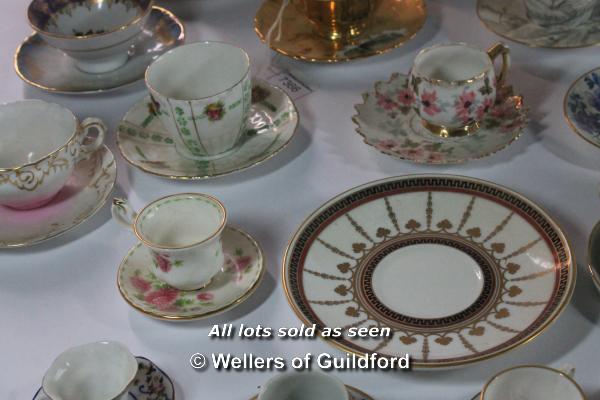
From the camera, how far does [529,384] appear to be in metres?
0.66

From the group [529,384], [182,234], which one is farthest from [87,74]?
[529,384]

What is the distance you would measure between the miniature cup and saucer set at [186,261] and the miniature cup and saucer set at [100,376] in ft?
0.22

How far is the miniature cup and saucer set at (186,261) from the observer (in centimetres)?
82

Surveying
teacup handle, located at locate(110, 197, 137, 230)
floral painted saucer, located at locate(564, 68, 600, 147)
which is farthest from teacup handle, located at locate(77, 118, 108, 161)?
floral painted saucer, located at locate(564, 68, 600, 147)

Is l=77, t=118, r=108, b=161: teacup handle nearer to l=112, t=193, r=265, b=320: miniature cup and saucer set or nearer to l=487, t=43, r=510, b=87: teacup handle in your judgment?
l=112, t=193, r=265, b=320: miniature cup and saucer set

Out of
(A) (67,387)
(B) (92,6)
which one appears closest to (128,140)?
(B) (92,6)

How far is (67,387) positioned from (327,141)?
46 cm

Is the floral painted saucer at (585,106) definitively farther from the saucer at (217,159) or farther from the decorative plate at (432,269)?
the saucer at (217,159)

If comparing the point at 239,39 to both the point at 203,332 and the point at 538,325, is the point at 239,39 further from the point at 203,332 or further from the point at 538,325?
the point at 538,325

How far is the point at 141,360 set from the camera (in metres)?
0.78

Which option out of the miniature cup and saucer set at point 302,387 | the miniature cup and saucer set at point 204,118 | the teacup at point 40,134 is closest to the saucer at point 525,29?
the miniature cup and saucer set at point 204,118

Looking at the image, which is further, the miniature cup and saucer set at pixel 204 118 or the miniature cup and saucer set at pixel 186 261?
the miniature cup and saucer set at pixel 204 118

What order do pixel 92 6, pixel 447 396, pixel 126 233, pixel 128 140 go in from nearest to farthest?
pixel 447 396 → pixel 126 233 → pixel 128 140 → pixel 92 6

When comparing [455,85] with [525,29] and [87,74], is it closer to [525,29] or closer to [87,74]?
[525,29]
